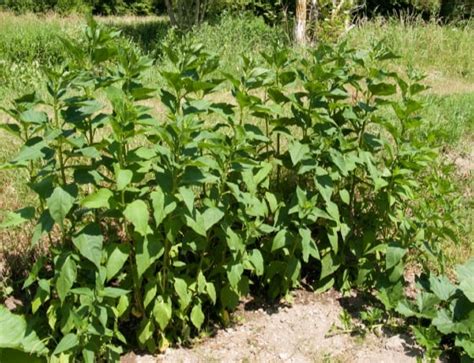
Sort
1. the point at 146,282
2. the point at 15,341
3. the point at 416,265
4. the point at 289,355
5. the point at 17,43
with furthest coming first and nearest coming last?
the point at 17,43 < the point at 416,265 < the point at 289,355 < the point at 146,282 < the point at 15,341

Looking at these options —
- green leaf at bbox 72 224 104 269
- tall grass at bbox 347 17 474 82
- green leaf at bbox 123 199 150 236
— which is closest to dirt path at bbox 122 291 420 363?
green leaf at bbox 72 224 104 269

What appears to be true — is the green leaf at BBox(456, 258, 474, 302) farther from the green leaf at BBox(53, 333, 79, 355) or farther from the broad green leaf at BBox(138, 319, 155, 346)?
the green leaf at BBox(53, 333, 79, 355)

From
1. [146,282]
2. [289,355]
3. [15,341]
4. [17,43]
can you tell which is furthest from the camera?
[17,43]

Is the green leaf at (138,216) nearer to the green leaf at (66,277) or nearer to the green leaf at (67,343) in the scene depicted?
the green leaf at (66,277)

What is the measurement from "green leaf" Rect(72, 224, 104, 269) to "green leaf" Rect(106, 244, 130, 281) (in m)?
0.09

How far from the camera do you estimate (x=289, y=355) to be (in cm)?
324

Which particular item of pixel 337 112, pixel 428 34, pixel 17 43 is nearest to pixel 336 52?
pixel 337 112

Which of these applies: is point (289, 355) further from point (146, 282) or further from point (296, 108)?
point (296, 108)

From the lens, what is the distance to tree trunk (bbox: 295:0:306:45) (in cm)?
970

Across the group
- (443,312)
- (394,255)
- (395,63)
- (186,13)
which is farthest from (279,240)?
(186,13)

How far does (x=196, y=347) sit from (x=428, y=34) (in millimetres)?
9319

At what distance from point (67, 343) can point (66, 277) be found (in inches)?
11.8

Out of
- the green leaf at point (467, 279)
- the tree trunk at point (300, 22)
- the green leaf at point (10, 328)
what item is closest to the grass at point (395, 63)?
the tree trunk at point (300, 22)

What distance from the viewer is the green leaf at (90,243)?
2.54 meters
